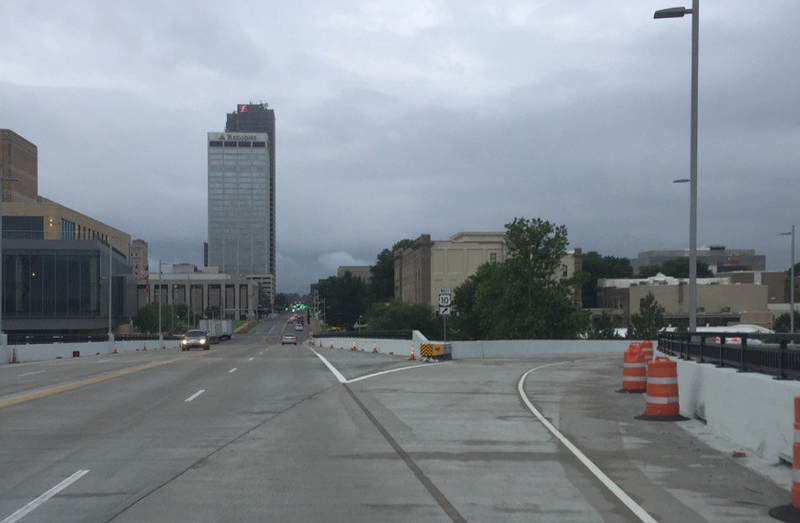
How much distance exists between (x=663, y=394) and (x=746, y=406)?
3436 mm

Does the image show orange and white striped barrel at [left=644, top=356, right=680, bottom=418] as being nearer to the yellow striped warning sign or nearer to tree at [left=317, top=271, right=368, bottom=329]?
the yellow striped warning sign

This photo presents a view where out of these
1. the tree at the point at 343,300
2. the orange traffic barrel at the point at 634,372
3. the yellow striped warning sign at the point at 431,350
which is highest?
the orange traffic barrel at the point at 634,372

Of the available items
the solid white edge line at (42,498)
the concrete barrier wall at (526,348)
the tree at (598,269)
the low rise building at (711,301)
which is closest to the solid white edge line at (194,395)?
the solid white edge line at (42,498)

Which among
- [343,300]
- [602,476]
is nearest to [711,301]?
[343,300]

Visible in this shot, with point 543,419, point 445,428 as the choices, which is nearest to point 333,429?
point 445,428

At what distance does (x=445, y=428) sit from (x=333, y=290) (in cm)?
17074

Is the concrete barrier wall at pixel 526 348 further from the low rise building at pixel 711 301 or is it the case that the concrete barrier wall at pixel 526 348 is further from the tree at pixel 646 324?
the low rise building at pixel 711 301

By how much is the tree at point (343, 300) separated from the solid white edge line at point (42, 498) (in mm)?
172022

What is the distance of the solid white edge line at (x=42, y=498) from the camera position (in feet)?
25.9

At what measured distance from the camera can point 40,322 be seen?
88625 millimetres

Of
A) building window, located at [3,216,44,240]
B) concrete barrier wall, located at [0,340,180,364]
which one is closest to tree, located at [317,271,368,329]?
building window, located at [3,216,44,240]

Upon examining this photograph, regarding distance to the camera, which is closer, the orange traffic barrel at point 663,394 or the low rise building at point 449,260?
the orange traffic barrel at point 663,394

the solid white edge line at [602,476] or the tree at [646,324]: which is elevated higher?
the solid white edge line at [602,476]

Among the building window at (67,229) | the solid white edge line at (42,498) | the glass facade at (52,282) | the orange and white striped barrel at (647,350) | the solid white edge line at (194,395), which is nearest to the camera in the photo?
the solid white edge line at (42,498)
